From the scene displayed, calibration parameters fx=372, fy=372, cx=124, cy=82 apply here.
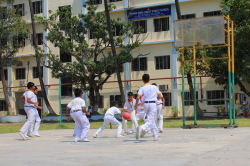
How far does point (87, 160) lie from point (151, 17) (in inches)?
1105

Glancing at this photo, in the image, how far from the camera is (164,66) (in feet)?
110

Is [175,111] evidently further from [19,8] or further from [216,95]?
[19,8]

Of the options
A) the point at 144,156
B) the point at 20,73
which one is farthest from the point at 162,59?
the point at 144,156

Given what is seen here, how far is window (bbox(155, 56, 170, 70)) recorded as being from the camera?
1318 inches

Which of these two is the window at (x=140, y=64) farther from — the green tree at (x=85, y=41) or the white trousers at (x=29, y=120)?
the white trousers at (x=29, y=120)

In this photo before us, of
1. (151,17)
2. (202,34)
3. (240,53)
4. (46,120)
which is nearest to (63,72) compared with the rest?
(46,120)

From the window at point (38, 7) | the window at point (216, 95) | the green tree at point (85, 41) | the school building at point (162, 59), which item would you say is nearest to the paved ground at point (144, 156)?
the green tree at point (85, 41)

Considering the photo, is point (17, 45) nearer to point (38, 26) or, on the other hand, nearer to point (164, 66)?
point (38, 26)

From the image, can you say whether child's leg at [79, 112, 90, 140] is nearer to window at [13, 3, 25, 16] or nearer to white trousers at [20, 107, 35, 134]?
white trousers at [20, 107, 35, 134]

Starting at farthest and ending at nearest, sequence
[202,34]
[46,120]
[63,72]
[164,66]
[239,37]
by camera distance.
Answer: [164,66] → [46,120] → [63,72] → [239,37] → [202,34]

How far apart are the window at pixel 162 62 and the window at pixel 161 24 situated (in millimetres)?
2546

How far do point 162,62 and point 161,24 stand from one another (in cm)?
345

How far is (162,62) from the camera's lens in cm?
3369

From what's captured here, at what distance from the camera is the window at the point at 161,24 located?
110ft
